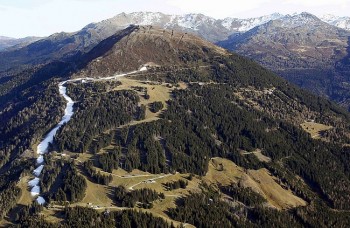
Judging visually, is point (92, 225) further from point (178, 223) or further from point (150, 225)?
point (178, 223)

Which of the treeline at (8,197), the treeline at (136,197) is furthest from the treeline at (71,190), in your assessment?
the treeline at (136,197)

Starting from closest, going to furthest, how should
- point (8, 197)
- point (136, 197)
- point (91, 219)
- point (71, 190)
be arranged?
1. point (91, 219)
2. point (8, 197)
3. point (71, 190)
4. point (136, 197)

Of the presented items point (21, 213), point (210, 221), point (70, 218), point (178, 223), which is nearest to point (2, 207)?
point (21, 213)

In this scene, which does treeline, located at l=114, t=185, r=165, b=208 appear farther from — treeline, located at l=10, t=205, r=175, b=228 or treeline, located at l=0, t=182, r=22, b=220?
treeline, located at l=0, t=182, r=22, b=220

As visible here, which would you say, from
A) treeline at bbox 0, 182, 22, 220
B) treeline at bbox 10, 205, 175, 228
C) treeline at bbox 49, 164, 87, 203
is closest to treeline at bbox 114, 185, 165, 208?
treeline at bbox 10, 205, 175, 228

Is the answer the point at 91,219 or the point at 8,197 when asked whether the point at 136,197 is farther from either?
the point at 8,197

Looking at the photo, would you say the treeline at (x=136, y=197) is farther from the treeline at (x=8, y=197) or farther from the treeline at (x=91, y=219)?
the treeline at (x=8, y=197)

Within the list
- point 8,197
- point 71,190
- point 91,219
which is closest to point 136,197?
point 91,219

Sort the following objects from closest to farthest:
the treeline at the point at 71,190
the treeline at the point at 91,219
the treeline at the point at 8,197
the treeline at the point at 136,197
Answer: the treeline at the point at 91,219, the treeline at the point at 8,197, the treeline at the point at 71,190, the treeline at the point at 136,197

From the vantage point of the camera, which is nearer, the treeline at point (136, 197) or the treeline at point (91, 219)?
the treeline at point (91, 219)
